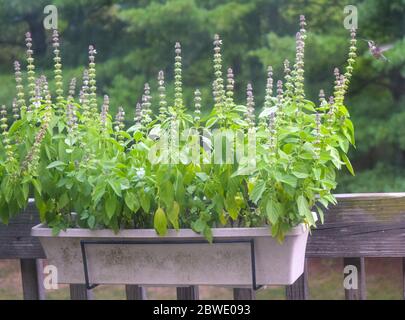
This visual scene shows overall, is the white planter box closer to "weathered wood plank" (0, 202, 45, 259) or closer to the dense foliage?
the dense foliage

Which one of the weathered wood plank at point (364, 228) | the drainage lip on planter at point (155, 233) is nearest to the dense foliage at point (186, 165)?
the drainage lip on planter at point (155, 233)

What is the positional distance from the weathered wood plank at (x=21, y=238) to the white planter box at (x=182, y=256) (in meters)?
0.25

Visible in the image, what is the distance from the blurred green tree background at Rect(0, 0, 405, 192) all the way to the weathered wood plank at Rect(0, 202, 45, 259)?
3324mm

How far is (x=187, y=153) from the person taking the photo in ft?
4.04

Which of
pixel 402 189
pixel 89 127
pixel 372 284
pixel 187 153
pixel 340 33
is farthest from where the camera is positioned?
pixel 372 284

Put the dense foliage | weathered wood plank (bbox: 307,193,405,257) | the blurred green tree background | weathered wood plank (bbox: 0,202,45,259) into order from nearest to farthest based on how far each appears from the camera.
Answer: the dense foliage → weathered wood plank (bbox: 307,193,405,257) → weathered wood plank (bbox: 0,202,45,259) → the blurred green tree background

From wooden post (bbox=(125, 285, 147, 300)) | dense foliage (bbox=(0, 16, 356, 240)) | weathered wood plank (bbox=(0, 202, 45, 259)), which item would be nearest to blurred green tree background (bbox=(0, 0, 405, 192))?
weathered wood plank (bbox=(0, 202, 45, 259))

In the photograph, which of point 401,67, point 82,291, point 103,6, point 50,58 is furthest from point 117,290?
point 82,291

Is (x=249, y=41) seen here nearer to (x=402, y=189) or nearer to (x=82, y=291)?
(x=402, y=189)

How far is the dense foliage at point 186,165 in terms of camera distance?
3.99ft

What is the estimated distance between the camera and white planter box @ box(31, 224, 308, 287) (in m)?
1.25

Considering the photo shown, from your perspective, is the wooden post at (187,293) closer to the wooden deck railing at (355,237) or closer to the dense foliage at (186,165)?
the wooden deck railing at (355,237)

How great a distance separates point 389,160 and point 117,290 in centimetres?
261

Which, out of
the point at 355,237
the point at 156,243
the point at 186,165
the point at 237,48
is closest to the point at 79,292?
the point at 156,243
